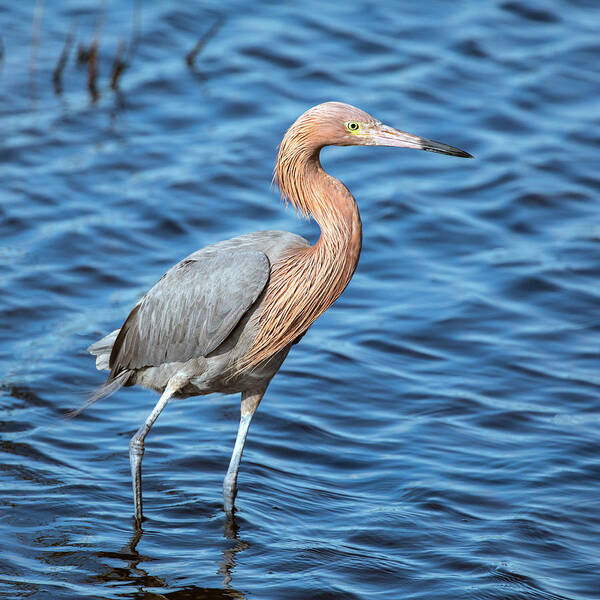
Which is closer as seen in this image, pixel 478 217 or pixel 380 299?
pixel 380 299

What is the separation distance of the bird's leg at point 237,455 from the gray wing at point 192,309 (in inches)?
22.9

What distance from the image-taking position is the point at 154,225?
35.9ft

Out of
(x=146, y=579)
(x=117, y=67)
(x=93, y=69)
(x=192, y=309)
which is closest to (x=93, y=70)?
(x=93, y=69)

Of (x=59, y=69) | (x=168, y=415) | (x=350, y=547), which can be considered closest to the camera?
(x=350, y=547)

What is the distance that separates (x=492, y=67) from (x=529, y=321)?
228 inches

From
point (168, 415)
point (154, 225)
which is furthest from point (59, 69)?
point (168, 415)

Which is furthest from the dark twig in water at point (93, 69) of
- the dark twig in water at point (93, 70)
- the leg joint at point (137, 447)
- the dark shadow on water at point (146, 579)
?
the dark shadow on water at point (146, 579)

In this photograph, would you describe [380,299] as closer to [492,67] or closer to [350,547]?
[350,547]

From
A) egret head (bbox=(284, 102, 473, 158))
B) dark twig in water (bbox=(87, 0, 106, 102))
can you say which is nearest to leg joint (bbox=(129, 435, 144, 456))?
egret head (bbox=(284, 102, 473, 158))

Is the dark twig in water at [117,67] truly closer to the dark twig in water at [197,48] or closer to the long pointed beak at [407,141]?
the dark twig in water at [197,48]

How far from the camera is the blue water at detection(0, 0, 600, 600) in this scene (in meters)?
6.54

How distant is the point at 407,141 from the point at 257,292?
1191 millimetres

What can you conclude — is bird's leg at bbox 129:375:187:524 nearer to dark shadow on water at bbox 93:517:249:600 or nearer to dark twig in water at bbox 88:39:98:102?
dark shadow on water at bbox 93:517:249:600

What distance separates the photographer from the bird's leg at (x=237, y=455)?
692 centimetres
